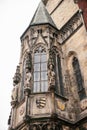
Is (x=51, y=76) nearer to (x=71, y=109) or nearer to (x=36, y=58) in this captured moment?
(x=71, y=109)

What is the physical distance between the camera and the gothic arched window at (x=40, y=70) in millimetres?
11204

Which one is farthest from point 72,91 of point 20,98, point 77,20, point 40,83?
point 77,20

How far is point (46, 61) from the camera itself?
1261cm

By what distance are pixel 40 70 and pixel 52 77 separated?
139cm

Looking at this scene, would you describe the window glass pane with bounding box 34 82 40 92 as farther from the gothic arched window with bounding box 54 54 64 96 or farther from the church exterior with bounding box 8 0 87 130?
the gothic arched window with bounding box 54 54 64 96

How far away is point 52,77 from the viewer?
11.0 meters

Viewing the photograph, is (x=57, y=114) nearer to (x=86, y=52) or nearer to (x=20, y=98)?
(x=20, y=98)

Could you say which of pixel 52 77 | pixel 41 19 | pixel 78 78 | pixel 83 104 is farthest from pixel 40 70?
pixel 41 19

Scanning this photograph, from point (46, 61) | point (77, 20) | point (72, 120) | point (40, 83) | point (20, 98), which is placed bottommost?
point (72, 120)

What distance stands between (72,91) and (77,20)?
17.0 feet

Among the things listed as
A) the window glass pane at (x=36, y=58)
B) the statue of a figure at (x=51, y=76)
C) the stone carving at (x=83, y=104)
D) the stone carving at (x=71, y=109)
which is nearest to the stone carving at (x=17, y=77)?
the window glass pane at (x=36, y=58)

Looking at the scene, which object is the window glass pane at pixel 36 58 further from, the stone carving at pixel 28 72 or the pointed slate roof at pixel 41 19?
the pointed slate roof at pixel 41 19

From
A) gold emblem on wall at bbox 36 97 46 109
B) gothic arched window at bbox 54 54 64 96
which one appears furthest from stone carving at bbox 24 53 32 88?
gothic arched window at bbox 54 54 64 96

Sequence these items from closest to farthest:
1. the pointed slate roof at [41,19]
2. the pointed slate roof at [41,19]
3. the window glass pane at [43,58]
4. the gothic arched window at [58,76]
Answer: the gothic arched window at [58,76], the window glass pane at [43,58], the pointed slate roof at [41,19], the pointed slate roof at [41,19]
